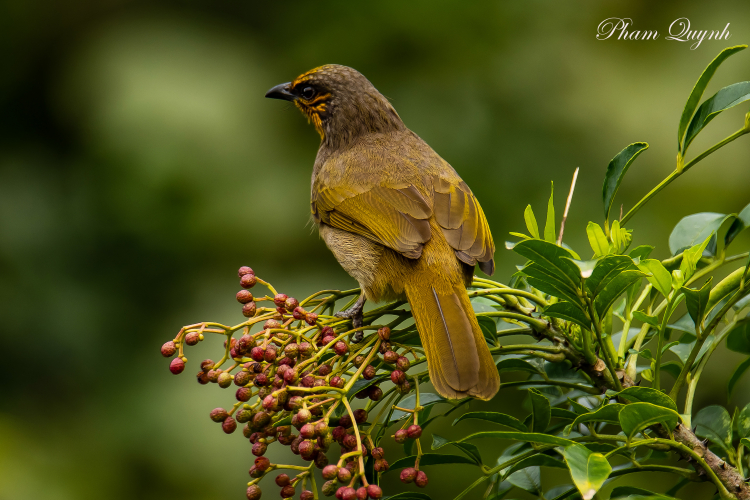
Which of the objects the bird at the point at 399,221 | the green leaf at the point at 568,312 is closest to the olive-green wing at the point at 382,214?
the bird at the point at 399,221

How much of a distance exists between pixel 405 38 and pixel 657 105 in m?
1.87

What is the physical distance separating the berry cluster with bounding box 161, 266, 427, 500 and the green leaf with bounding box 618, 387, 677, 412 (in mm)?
463

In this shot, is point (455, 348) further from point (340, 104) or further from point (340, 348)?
point (340, 104)

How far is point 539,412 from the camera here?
62.6 inches

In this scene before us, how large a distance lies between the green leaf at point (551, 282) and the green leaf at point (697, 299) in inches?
10.2

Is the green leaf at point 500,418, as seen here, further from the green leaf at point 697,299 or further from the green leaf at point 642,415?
the green leaf at point 697,299

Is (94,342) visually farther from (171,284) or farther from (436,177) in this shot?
(436,177)

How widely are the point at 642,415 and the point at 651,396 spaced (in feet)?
0.25

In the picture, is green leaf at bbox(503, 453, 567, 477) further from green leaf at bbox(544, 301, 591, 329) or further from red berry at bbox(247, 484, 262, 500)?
red berry at bbox(247, 484, 262, 500)

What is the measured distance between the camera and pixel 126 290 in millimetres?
4738

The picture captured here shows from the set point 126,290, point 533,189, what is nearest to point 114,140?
point 126,290

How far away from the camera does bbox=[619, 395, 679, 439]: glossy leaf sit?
1315 millimetres

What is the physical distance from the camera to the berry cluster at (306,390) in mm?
1515

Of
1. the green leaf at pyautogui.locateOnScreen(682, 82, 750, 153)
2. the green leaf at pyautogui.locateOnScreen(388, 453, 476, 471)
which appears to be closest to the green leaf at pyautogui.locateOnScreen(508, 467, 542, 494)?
the green leaf at pyautogui.locateOnScreen(388, 453, 476, 471)
